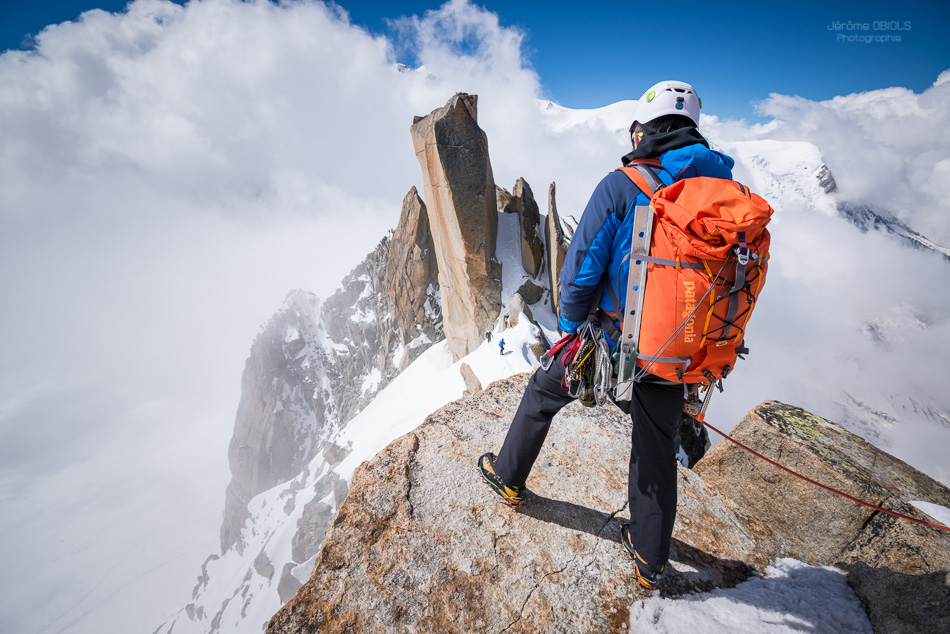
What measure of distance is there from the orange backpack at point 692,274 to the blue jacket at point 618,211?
0.31 ft

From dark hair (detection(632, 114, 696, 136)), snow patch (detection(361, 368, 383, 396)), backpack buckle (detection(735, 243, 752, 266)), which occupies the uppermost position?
dark hair (detection(632, 114, 696, 136))

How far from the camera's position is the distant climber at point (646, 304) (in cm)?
195

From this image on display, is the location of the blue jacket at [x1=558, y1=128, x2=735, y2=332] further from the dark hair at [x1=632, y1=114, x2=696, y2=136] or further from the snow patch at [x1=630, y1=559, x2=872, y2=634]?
the snow patch at [x1=630, y1=559, x2=872, y2=634]

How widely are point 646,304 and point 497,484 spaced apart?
2.00m

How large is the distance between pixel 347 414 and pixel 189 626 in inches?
965

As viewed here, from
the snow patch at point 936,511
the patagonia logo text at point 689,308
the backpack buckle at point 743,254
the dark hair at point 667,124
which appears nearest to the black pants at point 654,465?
the patagonia logo text at point 689,308

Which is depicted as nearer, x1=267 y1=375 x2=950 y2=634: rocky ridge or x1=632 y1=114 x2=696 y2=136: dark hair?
x1=267 y1=375 x2=950 y2=634: rocky ridge

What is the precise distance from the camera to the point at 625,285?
218 cm

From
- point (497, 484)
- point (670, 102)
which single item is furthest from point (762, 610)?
point (670, 102)

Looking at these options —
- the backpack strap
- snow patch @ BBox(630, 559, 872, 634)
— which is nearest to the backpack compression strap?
the backpack strap

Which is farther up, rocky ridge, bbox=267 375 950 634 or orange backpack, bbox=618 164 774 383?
orange backpack, bbox=618 164 774 383

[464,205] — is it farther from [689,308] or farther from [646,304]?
[689,308]

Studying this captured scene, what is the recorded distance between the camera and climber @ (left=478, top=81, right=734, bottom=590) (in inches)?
84.7

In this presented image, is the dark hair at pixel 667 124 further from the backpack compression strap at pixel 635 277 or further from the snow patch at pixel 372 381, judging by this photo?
the snow patch at pixel 372 381
